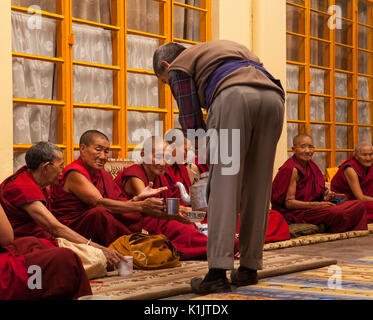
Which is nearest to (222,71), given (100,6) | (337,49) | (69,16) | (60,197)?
(60,197)

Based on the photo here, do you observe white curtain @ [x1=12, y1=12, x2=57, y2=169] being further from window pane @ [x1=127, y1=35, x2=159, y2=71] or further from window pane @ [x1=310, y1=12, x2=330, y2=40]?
window pane @ [x1=310, y1=12, x2=330, y2=40]

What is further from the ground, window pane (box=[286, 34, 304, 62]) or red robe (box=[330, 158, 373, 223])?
window pane (box=[286, 34, 304, 62])

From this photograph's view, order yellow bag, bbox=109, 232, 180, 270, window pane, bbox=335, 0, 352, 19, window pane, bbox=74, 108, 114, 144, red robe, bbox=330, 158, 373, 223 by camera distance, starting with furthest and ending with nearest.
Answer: window pane, bbox=335, 0, 352, 19, red robe, bbox=330, 158, 373, 223, window pane, bbox=74, 108, 114, 144, yellow bag, bbox=109, 232, 180, 270

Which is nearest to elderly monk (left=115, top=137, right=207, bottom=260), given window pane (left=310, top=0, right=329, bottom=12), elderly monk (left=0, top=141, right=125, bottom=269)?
elderly monk (left=0, top=141, right=125, bottom=269)

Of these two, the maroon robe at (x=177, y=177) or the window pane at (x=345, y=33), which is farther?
the window pane at (x=345, y=33)

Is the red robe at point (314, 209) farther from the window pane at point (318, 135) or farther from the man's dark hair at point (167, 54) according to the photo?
the man's dark hair at point (167, 54)

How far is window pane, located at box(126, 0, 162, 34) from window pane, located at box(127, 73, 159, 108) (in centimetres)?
45

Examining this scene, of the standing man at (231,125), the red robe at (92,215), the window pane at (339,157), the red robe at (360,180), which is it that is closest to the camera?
the standing man at (231,125)

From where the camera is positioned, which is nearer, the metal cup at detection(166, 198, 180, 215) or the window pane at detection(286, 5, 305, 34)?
the metal cup at detection(166, 198, 180, 215)

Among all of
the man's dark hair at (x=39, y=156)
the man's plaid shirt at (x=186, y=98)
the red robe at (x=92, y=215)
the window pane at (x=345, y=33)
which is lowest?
the red robe at (x=92, y=215)

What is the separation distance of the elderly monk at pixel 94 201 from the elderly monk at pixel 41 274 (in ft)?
4.77

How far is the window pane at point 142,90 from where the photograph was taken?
600 centimetres

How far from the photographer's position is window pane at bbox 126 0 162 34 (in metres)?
6.01

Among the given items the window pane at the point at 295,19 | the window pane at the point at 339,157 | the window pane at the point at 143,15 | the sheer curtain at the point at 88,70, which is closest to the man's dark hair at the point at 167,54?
the sheer curtain at the point at 88,70
